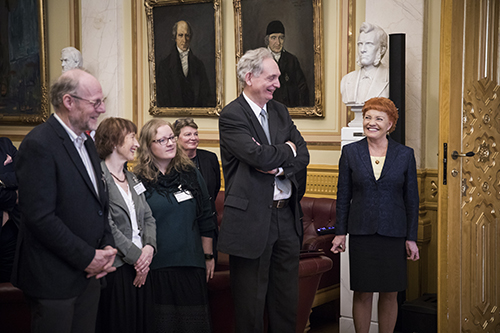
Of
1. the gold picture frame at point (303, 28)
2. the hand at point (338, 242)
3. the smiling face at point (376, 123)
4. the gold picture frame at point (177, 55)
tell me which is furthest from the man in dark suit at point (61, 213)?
the gold picture frame at point (177, 55)

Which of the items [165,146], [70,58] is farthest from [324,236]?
[70,58]

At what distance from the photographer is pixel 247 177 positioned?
312 cm

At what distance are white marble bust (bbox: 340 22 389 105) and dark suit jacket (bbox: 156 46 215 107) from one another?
2313 millimetres

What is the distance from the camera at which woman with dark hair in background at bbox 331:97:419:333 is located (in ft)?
11.8

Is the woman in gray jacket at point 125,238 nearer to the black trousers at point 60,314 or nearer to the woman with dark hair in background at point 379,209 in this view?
the black trousers at point 60,314

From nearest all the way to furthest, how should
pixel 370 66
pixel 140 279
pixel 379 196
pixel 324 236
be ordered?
pixel 140 279, pixel 379 196, pixel 370 66, pixel 324 236

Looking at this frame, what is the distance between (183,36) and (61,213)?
4686 millimetres

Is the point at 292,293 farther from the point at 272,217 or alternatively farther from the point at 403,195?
the point at 403,195

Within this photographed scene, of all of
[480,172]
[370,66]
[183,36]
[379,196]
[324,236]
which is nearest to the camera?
[379,196]

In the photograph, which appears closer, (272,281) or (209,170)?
(272,281)

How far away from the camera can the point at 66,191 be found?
2393 millimetres

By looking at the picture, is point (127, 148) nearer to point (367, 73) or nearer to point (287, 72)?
point (367, 73)

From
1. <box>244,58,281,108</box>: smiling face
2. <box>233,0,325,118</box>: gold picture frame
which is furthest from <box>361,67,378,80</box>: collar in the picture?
<box>244,58,281,108</box>: smiling face

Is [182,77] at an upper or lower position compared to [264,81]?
upper
